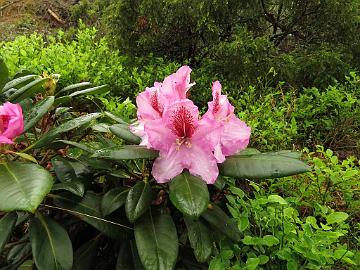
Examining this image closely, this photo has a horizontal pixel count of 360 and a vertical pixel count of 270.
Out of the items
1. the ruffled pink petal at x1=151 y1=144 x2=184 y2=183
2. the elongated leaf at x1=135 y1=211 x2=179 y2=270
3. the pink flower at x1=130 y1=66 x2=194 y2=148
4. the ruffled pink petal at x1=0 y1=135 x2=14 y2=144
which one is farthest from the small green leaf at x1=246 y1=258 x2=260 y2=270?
the ruffled pink petal at x1=0 y1=135 x2=14 y2=144

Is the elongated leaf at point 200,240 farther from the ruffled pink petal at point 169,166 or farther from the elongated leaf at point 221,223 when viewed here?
the ruffled pink petal at point 169,166

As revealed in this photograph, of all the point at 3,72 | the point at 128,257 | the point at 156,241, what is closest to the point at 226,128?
the point at 156,241

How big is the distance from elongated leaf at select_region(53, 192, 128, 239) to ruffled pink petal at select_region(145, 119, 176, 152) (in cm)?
29

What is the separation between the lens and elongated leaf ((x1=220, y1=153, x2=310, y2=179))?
1191mm

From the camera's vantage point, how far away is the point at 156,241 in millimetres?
1201

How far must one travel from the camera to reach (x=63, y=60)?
3.48 metres

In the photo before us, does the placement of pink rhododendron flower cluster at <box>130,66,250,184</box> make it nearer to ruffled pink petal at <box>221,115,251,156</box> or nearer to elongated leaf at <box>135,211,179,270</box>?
ruffled pink petal at <box>221,115,251,156</box>

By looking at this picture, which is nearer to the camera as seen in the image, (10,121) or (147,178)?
(10,121)

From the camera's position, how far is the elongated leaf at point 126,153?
121cm

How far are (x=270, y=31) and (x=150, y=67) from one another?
1297 mm

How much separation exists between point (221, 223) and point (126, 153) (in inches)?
13.8

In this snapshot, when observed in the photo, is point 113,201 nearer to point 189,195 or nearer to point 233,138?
point 189,195

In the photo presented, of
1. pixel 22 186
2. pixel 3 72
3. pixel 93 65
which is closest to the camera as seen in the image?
pixel 22 186

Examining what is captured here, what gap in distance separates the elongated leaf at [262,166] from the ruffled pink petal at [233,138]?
0.09ft
